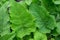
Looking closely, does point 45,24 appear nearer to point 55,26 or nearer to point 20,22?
point 55,26

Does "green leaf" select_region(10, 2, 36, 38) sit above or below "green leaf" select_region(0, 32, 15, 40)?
above

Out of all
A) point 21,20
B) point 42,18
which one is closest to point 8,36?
point 21,20

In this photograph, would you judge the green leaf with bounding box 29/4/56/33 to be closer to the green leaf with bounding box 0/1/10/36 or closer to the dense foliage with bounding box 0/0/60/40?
the dense foliage with bounding box 0/0/60/40

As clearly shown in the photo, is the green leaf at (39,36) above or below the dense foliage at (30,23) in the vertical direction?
below

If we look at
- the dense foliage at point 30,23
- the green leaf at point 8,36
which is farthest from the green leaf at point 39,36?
the green leaf at point 8,36

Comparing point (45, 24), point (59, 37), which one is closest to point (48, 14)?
point (45, 24)

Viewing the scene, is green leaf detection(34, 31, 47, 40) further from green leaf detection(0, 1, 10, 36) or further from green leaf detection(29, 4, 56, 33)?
green leaf detection(0, 1, 10, 36)

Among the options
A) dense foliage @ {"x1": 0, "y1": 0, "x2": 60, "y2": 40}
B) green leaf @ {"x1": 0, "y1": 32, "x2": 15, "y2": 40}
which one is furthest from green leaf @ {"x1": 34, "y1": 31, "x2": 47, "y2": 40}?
green leaf @ {"x1": 0, "y1": 32, "x2": 15, "y2": 40}

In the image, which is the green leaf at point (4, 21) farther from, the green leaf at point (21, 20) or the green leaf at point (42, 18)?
the green leaf at point (42, 18)
